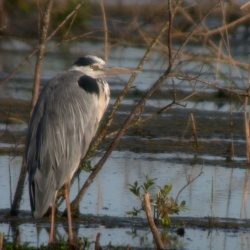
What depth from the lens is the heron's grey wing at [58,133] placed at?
20.4ft

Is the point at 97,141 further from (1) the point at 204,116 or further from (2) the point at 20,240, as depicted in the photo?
(1) the point at 204,116

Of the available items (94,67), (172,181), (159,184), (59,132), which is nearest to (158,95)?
(172,181)

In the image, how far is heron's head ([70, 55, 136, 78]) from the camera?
22.6 feet

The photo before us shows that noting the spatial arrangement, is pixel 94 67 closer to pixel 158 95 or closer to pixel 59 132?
pixel 59 132

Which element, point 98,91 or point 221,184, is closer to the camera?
point 98,91

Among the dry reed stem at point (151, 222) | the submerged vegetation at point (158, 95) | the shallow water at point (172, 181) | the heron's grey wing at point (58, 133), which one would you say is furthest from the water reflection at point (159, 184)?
the dry reed stem at point (151, 222)

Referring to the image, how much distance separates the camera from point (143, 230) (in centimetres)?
678

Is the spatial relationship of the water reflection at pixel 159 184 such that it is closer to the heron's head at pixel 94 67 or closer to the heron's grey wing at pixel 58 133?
the heron's grey wing at pixel 58 133

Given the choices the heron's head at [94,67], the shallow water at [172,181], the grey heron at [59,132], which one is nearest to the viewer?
the grey heron at [59,132]

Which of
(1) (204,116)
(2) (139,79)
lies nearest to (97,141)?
(1) (204,116)

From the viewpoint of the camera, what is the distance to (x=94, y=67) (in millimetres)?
6941

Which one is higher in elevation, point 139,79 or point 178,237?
point 139,79

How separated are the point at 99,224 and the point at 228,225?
103 cm

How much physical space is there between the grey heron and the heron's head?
0.38 feet
